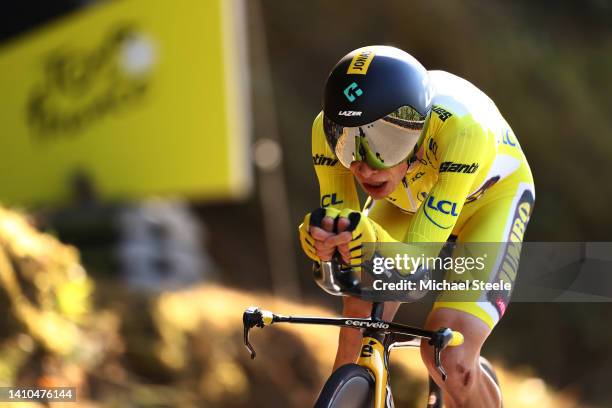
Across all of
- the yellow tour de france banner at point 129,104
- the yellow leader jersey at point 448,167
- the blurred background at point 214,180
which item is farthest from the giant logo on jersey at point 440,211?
the yellow tour de france banner at point 129,104

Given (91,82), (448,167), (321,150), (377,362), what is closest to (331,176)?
(321,150)

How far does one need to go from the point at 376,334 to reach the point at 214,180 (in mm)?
5714

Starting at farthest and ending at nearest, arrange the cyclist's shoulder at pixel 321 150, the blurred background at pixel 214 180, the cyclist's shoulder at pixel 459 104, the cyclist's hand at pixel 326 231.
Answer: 1. the blurred background at pixel 214 180
2. the cyclist's shoulder at pixel 321 150
3. the cyclist's shoulder at pixel 459 104
4. the cyclist's hand at pixel 326 231

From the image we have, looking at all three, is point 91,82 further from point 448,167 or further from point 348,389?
point 348,389

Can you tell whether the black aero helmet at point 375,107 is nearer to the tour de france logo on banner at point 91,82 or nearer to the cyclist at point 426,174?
the cyclist at point 426,174

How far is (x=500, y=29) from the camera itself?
16.5 m

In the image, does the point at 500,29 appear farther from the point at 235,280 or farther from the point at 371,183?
the point at 371,183

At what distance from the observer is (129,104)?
10.3m

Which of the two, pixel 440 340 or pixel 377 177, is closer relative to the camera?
pixel 440 340

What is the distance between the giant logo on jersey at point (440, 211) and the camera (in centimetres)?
378

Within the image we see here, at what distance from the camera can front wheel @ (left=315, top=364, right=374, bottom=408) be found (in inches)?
139

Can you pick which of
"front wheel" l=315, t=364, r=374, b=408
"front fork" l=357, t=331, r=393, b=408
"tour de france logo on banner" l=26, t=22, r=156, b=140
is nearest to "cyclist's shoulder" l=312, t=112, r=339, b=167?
"front fork" l=357, t=331, r=393, b=408

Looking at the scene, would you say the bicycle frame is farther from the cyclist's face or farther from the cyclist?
the cyclist's face

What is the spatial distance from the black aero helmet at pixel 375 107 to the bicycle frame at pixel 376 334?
660mm
